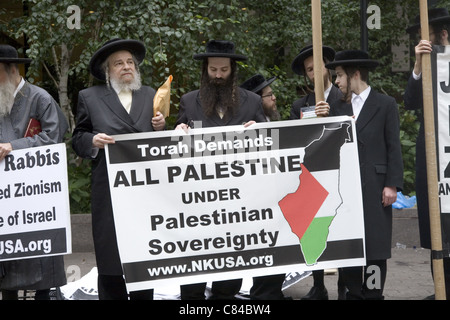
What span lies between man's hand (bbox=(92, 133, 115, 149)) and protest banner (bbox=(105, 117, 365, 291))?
6cm

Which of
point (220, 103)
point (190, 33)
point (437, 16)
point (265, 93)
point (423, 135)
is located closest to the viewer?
point (220, 103)

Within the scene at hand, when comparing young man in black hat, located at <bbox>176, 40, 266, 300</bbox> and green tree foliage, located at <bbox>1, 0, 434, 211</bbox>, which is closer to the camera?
young man in black hat, located at <bbox>176, 40, 266, 300</bbox>

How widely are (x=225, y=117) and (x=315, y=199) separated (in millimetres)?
942

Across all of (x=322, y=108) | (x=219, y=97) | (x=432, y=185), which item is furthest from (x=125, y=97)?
(x=432, y=185)

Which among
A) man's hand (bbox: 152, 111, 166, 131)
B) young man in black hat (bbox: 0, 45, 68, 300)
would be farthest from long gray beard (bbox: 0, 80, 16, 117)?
man's hand (bbox: 152, 111, 166, 131)

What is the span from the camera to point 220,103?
206 inches

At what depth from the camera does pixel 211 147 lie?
4801 mm

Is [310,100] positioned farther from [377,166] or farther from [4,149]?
[4,149]

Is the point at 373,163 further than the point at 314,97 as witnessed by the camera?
No

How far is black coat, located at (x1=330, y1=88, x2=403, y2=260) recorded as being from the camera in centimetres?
522

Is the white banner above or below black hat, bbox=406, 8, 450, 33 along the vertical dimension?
below

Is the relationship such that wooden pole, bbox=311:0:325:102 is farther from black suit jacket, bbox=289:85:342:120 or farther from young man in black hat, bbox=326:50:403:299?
black suit jacket, bbox=289:85:342:120
